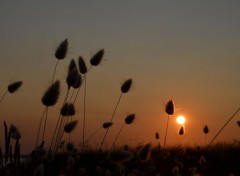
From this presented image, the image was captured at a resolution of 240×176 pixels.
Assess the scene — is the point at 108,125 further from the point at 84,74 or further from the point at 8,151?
the point at 8,151

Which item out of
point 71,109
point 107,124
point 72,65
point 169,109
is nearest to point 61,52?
point 72,65

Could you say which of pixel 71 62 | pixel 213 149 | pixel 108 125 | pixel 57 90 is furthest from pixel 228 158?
pixel 57 90

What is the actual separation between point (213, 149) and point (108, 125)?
21.8ft

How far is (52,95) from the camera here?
3.53 meters

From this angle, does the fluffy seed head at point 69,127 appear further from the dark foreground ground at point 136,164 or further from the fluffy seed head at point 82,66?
the fluffy seed head at point 82,66

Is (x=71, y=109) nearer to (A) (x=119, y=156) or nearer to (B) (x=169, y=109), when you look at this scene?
(B) (x=169, y=109)

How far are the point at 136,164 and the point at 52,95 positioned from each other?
3.98 meters

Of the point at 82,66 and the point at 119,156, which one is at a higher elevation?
the point at 82,66

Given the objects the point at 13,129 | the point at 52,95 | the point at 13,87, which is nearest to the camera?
the point at 52,95

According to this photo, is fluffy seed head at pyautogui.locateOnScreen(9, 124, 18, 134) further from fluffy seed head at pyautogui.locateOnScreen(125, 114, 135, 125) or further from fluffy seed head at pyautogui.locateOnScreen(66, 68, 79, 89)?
fluffy seed head at pyautogui.locateOnScreen(125, 114, 135, 125)

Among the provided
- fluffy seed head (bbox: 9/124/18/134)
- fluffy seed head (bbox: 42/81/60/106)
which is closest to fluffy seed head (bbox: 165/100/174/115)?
fluffy seed head (bbox: 9/124/18/134)

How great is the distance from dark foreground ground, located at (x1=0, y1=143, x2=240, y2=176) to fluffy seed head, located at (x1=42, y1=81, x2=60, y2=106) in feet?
1.36

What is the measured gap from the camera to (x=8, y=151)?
358 cm

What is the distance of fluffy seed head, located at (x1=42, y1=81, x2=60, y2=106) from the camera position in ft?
11.5
